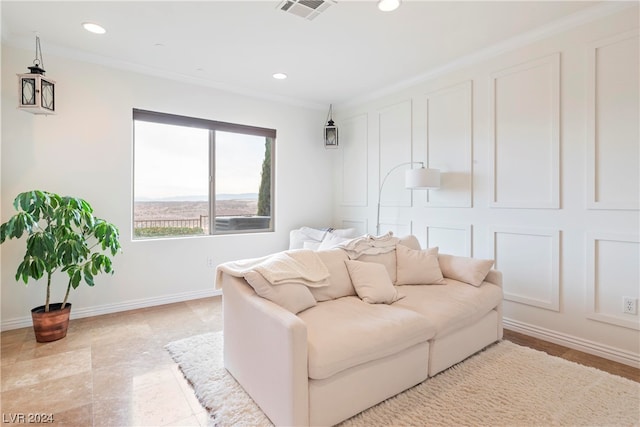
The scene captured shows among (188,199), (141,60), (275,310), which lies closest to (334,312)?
(275,310)

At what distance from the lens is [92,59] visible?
323 centimetres

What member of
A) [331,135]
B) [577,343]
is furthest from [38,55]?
[577,343]

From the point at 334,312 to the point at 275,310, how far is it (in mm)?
478

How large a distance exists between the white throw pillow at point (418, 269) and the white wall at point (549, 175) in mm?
778

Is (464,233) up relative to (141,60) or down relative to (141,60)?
down

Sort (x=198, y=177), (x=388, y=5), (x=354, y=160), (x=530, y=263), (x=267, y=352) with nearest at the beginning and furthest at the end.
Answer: (x=267, y=352) < (x=388, y=5) < (x=530, y=263) < (x=198, y=177) < (x=354, y=160)

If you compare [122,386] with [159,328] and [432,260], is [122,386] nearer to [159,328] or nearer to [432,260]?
[159,328]

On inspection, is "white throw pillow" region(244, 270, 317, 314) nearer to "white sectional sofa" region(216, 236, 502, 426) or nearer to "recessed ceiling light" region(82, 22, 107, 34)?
"white sectional sofa" region(216, 236, 502, 426)

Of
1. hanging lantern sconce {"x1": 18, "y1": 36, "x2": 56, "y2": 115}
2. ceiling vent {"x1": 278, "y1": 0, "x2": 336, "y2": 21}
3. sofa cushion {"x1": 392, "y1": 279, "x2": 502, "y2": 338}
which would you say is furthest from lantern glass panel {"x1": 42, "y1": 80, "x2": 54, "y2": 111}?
sofa cushion {"x1": 392, "y1": 279, "x2": 502, "y2": 338}

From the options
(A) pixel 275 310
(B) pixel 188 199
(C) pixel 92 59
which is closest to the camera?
(A) pixel 275 310

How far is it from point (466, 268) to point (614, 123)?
1.56 meters

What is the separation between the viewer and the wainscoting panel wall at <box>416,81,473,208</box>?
11.0 feet

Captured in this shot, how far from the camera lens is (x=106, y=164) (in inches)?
132

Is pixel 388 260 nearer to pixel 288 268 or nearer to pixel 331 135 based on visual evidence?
pixel 288 268
